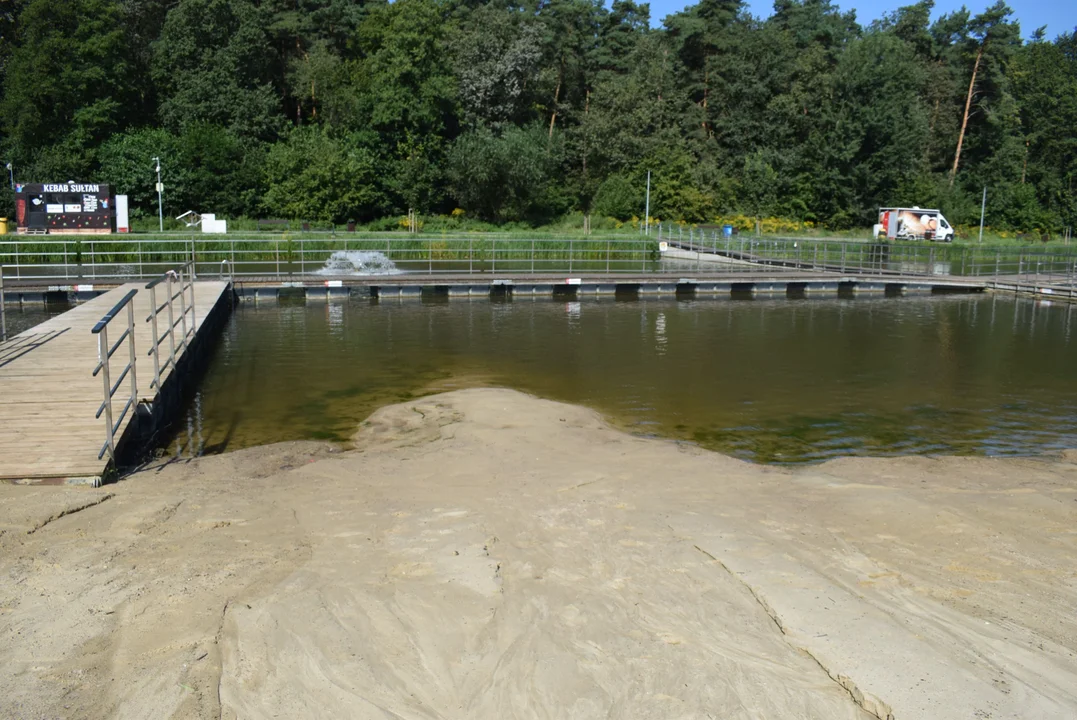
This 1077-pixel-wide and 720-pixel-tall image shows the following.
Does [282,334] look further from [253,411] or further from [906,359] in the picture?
[906,359]

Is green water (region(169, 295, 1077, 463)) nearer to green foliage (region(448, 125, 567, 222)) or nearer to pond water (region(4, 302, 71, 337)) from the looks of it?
pond water (region(4, 302, 71, 337))

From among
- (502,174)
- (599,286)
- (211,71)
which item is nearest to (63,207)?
(211,71)

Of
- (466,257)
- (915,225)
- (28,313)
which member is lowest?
(28,313)

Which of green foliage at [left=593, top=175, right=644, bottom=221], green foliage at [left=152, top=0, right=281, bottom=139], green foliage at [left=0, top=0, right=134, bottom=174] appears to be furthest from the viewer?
green foliage at [left=593, top=175, right=644, bottom=221]

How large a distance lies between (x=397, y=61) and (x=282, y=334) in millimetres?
41338

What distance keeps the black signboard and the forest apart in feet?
35.0

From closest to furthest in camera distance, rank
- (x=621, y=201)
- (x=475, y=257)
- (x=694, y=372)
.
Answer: (x=694, y=372), (x=475, y=257), (x=621, y=201)

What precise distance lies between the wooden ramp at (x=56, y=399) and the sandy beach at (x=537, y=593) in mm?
469

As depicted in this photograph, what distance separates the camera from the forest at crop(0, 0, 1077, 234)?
52719 millimetres

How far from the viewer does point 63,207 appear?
4044 centimetres

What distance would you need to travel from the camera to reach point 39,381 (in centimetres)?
1070

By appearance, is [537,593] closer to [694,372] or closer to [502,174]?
[694,372]

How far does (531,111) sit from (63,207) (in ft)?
106

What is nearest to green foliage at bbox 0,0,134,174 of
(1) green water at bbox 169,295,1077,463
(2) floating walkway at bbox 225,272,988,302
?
(2) floating walkway at bbox 225,272,988,302
